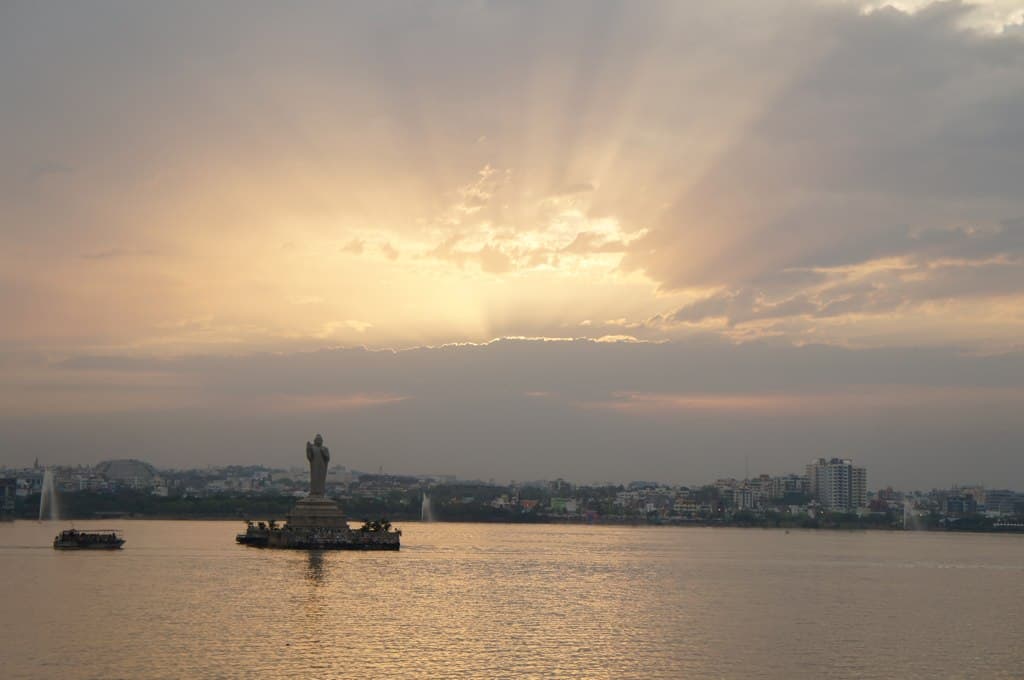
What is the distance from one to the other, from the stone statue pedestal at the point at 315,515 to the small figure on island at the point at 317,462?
0.97 m

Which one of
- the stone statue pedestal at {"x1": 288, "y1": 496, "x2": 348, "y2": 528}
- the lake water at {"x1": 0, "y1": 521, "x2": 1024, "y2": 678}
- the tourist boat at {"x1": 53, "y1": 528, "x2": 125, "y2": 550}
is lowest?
the lake water at {"x1": 0, "y1": 521, "x2": 1024, "y2": 678}

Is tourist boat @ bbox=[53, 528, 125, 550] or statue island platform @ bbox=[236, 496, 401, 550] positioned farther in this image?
statue island platform @ bbox=[236, 496, 401, 550]

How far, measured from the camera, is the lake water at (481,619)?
42625 millimetres

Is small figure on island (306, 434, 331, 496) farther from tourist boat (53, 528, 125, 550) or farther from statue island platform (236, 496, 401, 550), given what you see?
tourist boat (53, 528, 125, 550)

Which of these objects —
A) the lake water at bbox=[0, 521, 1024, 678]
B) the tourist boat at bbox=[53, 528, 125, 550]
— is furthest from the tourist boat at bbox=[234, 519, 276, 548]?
the tourist boat at bbox=[53, 528, 125, 550]

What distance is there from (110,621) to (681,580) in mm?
43506

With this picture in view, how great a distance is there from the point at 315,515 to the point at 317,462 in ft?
15.5

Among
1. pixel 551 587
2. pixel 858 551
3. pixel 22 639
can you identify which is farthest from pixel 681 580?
pixel 858 551

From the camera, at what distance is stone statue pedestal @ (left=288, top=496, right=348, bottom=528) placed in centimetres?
10588

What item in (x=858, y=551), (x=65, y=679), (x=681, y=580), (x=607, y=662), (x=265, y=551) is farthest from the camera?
(x=858, y=551)

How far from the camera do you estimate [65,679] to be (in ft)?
124

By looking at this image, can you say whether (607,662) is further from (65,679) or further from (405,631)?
(65,679)

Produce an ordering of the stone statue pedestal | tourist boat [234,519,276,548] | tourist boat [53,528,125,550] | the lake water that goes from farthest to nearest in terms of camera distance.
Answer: tourist boat [234,519,276,548] < the stone statue pedestal < tourist boat [53,528,125,550] < the lake water

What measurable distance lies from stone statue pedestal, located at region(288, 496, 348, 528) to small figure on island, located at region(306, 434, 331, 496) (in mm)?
974
